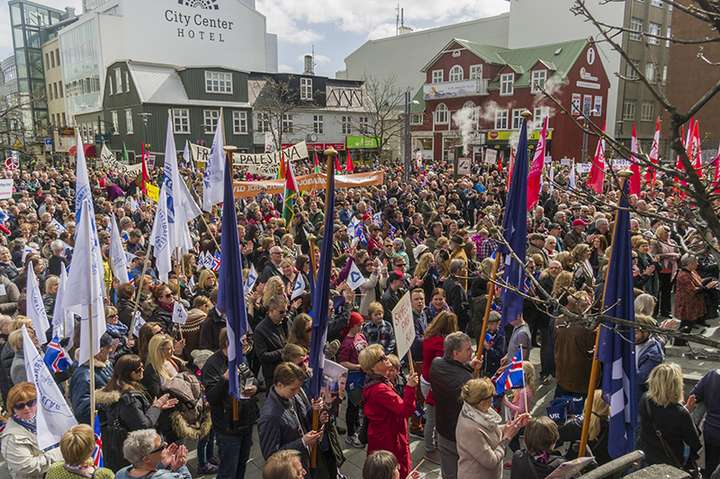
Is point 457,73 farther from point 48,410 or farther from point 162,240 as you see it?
point 48,410

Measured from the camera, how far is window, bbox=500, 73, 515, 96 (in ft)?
137

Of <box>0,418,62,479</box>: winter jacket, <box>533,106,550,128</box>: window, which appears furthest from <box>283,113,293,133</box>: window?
<box>0,418,62,479</box>: winter jacket

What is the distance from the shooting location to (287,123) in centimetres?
4578

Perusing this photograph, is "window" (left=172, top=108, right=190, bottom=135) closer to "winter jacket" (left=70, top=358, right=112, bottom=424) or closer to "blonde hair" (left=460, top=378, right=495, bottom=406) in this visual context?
"winter jacket" (left=70, top=358, right=112, bottom=424)

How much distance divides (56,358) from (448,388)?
396cm

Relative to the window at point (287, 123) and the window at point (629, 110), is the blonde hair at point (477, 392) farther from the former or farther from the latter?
the window at point (629, 110)

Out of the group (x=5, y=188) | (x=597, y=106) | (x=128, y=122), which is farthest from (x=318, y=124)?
(x=5, y=188)

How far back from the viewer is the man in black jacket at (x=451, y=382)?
445cm

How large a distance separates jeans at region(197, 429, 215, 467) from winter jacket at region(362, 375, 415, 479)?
1.90 m

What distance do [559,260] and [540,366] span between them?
159 centimetres

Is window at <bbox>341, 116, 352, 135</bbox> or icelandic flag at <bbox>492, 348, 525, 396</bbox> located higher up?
window at <bbox>341, 116, 352, 135</bbox>

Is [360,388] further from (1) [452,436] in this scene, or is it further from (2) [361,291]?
(2) [361,291]

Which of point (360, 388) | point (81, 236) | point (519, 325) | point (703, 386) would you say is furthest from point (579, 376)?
point (81, 236)

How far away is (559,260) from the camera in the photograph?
796 centimetres
